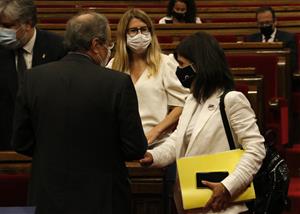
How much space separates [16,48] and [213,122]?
51 centimetres

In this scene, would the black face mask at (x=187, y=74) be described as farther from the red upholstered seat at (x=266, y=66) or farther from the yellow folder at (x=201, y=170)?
the red upholstered seat at (x=266, y=66)

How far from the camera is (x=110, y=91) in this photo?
1130 millimetres

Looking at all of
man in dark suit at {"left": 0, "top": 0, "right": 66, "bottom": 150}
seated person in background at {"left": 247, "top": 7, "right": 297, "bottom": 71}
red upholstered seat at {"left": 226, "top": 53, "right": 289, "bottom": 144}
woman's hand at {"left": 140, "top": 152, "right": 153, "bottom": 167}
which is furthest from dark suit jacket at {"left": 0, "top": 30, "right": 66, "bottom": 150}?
seated person in background at {"left": 247, "top": 7, "right": 297, "bottom": 71}

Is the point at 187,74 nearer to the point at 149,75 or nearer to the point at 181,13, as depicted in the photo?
the point at 149,75

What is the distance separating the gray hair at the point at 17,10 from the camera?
151 centimetres

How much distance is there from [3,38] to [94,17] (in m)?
0.41

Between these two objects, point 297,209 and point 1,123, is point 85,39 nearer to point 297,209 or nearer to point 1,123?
point 1,123

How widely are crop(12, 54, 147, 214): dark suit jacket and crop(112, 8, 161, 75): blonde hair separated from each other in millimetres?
528

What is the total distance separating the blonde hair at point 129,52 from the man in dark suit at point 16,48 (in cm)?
16

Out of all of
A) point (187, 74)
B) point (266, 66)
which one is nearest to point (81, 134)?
point (187, 74)

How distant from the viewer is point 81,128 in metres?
1.13

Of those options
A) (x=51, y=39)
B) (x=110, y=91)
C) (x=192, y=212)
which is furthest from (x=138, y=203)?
(x=51, y=39)

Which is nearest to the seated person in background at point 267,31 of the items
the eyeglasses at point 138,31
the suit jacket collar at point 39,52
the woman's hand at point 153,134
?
the eyeglasses at point 138,31

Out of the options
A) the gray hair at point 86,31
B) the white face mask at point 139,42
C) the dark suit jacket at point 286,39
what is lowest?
the dark suit jacket at point 286,39
